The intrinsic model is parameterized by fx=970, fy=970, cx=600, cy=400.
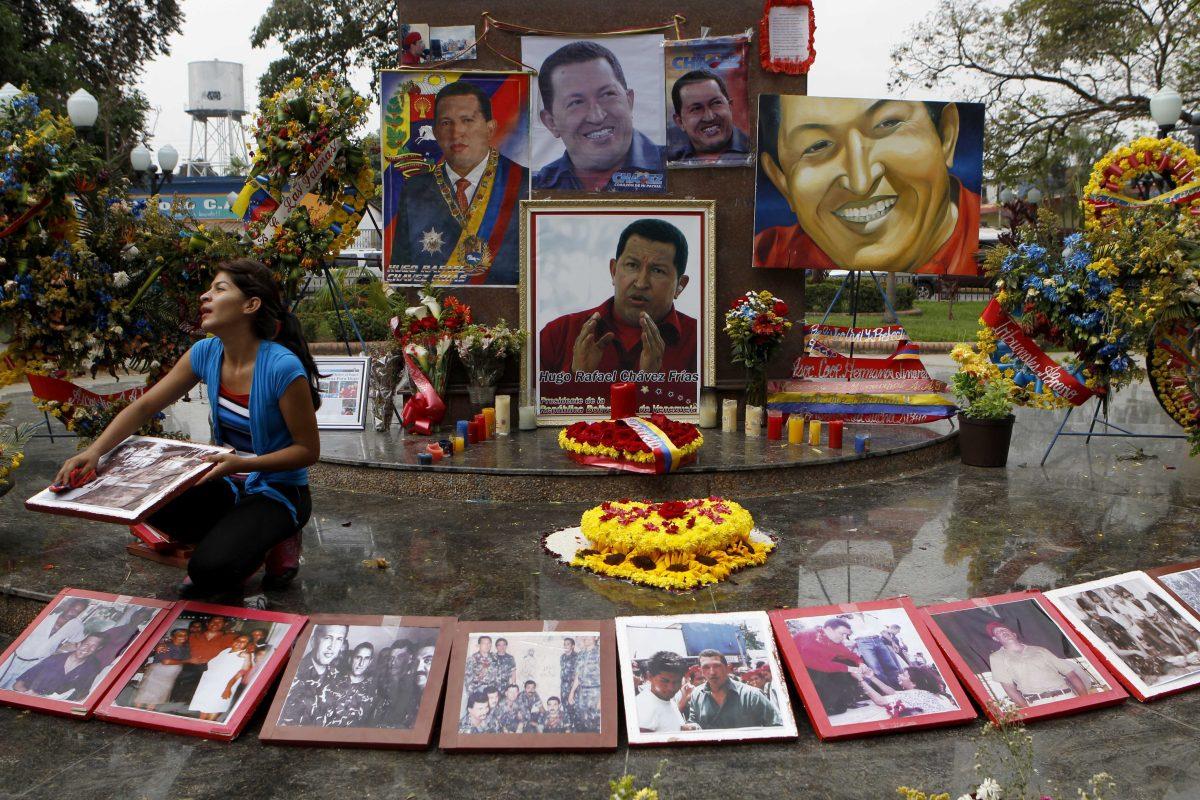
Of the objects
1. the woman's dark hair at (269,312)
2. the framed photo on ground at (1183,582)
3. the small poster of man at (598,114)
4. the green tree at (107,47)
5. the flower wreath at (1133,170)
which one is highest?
the green tree at (107,47)

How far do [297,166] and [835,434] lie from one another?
15.6 feet

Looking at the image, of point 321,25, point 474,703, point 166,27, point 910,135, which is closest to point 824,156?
point 910,135

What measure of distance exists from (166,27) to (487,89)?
21656 mm

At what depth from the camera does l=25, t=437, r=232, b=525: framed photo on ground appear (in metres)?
3.78

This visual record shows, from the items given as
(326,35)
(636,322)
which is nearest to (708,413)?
(636,322)

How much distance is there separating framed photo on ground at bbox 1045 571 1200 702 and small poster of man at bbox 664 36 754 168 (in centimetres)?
531

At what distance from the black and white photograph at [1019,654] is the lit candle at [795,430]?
3.52m

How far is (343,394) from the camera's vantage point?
26.8ft

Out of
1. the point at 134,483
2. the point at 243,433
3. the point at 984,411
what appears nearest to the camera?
the point at 134,483

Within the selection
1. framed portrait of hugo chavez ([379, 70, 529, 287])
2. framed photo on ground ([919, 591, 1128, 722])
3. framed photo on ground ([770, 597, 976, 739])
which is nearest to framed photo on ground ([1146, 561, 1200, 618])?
framed photo on ground ([919, 591, 1128, 722])

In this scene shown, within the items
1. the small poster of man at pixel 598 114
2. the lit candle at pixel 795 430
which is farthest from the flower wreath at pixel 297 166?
the lit candle at pixel 795 430

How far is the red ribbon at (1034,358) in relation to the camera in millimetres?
7332

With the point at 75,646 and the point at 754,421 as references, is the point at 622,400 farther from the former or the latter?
the point at 75,646

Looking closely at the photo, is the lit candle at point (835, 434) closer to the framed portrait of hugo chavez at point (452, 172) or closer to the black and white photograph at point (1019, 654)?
the framed portrait of hugo chavez at point (452, 172)
